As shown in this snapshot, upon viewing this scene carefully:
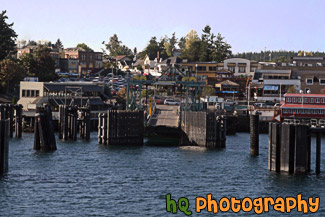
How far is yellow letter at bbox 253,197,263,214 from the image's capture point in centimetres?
5500

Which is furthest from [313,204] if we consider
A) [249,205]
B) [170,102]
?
[170,102]

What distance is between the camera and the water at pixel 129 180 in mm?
55500

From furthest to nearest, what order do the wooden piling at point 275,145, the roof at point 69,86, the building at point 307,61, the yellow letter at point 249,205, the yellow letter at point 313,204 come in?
the building at point 307,61
the roof at point 69,86
the wooden piling at point 275,145
the yellow letter at point 249,205
the yellow letter at point 313,204

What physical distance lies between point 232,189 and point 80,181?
1498cm

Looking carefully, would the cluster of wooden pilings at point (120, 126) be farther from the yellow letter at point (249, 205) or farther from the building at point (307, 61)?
the building at point (307, 61)

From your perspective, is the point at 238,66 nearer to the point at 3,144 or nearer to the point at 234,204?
the point at 3,144

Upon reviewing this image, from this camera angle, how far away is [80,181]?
65.8m

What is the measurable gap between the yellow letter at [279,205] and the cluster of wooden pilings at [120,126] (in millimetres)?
36944

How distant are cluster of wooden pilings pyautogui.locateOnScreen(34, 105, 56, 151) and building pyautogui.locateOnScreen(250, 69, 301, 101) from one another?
3151 inches

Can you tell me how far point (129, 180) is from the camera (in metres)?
66.9

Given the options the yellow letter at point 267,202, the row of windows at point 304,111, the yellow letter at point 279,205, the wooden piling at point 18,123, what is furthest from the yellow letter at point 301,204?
the row of windows at point 304,111

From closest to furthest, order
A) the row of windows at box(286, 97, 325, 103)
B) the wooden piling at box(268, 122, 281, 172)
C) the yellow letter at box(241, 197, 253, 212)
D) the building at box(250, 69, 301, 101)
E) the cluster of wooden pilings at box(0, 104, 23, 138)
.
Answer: the yellow letter at box(241, 197, 253, 212)
the wooden piling at box(268, 122, 281, 172)
the cluster of wooden pilings at box(0, 104, 23, 138)
the row of windows at box(286, 97, 325, 103)
the building at box(250, 69, 301, 101)

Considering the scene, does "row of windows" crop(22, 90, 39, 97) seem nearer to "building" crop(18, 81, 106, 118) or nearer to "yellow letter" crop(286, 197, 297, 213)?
"building" crop(18, 81, 106, 118)

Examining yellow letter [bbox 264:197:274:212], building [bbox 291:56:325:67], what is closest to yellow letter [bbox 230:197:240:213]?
yellow letter [bbox 264:197:274:212]
